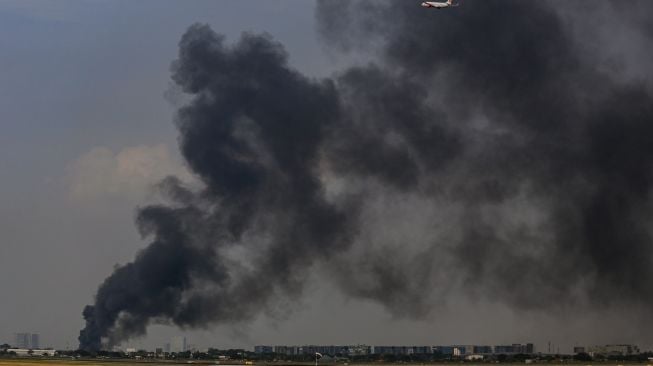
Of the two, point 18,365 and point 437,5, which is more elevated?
point 437,5

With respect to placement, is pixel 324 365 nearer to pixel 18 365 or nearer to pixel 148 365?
pixel 148 365

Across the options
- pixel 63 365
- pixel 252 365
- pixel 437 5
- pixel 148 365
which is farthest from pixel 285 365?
pixel 437 5

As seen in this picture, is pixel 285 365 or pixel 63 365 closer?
pixel 63 365

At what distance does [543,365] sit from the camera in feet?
653

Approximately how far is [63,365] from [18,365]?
1087 cm

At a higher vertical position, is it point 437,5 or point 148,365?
point 437,5

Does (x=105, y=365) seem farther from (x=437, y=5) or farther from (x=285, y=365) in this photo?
(x=437, y=5)

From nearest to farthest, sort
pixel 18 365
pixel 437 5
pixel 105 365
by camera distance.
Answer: pixel 18 365
pixel 105 365
pixel 437 5

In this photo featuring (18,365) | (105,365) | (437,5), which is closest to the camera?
(18,365)

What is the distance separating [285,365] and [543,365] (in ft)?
170

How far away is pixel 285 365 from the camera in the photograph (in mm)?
197125

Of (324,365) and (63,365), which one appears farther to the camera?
(324,365)

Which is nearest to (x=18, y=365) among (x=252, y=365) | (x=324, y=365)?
(x=252, y=365)

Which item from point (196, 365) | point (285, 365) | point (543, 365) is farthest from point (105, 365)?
point (543, 365)
